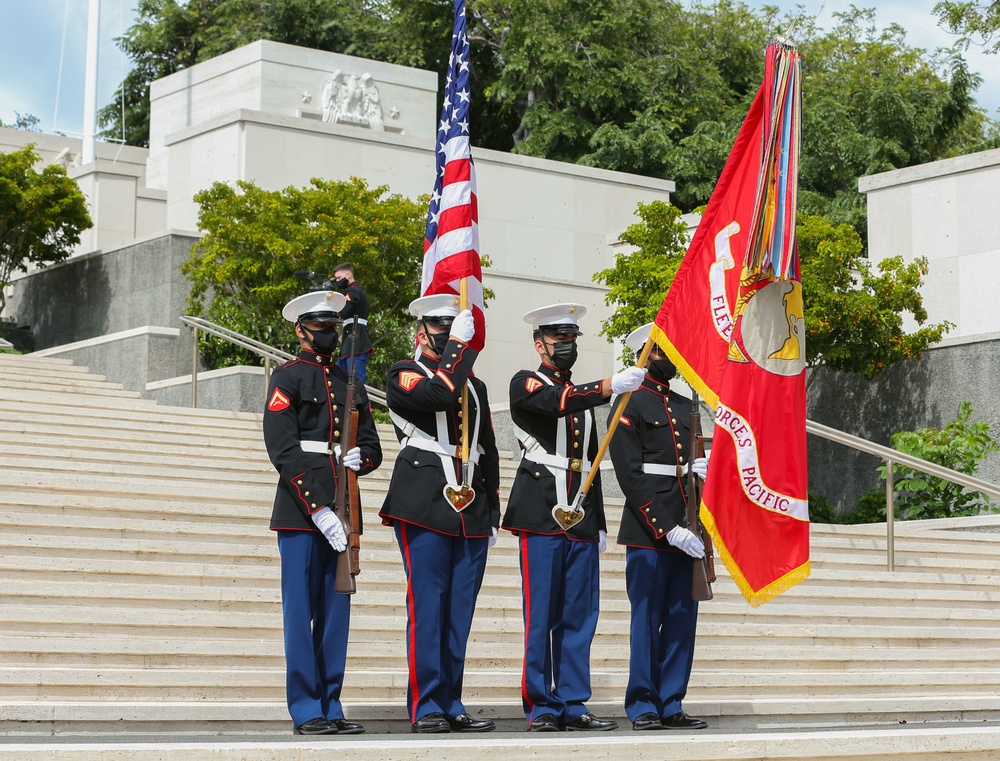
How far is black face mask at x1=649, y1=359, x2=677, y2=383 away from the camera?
7.45 m

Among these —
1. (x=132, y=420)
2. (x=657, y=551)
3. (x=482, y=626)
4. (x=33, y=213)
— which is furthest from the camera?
(x=33, y=213)

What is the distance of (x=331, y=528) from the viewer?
251 inches

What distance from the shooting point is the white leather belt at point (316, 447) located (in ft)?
21.8

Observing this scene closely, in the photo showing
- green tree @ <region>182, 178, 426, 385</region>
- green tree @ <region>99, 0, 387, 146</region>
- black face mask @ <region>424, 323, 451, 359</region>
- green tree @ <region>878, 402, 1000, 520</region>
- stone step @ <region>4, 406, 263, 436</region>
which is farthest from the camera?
green tree @ <region>99, 0, 387, 146</region>

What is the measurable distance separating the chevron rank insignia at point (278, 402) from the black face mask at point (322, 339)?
0.28 metres

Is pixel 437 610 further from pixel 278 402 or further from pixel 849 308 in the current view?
pixel 849 308

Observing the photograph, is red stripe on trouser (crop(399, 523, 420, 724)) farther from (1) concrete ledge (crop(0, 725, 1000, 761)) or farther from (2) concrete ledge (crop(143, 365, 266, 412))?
(2) concrete ledge (crop(143, 365, 266, 412))

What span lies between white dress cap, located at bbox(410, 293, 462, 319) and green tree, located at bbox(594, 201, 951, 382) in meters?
8.88

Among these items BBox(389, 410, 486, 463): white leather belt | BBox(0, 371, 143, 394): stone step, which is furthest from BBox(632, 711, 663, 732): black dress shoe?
BBox(0, 371, 143, 394): stone step

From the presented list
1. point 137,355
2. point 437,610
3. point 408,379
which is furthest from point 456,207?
point 137,355

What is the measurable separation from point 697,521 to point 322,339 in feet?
6.36

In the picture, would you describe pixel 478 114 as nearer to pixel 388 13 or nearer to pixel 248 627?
pixel 388 13

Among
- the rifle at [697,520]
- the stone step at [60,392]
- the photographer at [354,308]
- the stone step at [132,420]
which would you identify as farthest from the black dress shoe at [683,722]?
the stone step at [60,392]

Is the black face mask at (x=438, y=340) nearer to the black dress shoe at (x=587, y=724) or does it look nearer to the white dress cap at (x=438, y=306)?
the white dress cap at (x=438, y=306)
